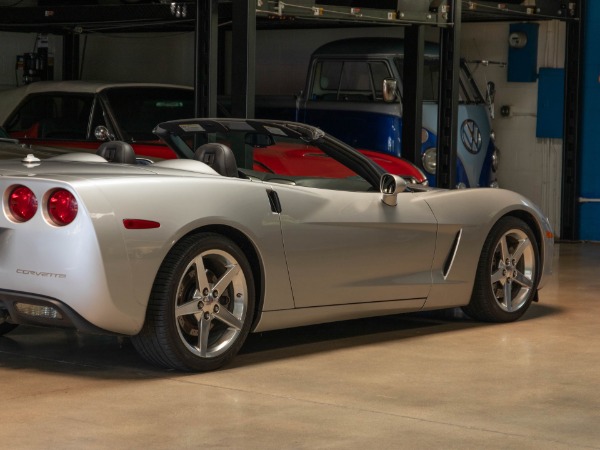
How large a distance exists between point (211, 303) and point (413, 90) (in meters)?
6.36

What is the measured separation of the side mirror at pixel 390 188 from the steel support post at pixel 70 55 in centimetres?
1015

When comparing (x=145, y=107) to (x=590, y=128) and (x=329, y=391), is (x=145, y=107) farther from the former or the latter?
(x=329, y=391)

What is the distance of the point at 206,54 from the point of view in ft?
31.5

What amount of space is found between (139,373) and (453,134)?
6669 millimetres

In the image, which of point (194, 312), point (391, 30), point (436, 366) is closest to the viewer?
point (194, 312)

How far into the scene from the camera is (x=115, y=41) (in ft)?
56.1

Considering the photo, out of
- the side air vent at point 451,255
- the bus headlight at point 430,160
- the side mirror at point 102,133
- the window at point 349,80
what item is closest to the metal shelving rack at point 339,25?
the window at point 349,80

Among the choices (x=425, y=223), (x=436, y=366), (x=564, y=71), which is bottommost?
(x=436, y=366)

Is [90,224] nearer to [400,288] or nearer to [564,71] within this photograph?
[400,288]

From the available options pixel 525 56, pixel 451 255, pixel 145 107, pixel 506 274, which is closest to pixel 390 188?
pixel 451 255

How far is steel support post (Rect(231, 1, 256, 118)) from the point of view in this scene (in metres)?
9.09

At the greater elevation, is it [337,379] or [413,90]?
[413,90]

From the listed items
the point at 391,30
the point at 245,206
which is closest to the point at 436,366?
the point at 245,206

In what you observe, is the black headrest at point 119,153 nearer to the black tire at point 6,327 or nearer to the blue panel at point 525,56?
the black tire at point 6,327
